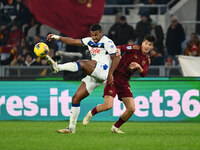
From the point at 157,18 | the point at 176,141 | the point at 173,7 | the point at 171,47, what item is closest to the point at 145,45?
the point at 176,141

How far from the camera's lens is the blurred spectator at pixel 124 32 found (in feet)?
60.3

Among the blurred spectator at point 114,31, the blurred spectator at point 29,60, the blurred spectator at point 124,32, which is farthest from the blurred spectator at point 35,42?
the blurred spectator at point 124,32

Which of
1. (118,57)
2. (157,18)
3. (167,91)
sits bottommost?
(167,91)

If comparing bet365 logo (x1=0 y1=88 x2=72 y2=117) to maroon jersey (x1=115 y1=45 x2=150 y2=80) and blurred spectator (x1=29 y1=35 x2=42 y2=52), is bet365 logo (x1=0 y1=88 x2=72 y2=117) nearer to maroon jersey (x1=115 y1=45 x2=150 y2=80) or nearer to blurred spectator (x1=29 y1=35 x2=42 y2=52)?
blurred spectator (x1=29 y1=35 x2=42 y2=52)

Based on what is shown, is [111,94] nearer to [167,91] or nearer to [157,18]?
[167,91]

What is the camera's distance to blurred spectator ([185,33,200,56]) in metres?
17.5

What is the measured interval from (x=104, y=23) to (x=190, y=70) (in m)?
4.66

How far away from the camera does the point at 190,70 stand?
16688mm

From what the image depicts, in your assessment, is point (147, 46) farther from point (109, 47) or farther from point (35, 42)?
point (35, 42)

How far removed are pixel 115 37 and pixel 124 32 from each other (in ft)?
1.36

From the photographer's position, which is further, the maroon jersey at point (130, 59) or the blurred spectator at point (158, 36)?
the blurred spectator at point (158, 36)

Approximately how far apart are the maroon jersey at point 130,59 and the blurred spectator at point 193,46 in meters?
7.40

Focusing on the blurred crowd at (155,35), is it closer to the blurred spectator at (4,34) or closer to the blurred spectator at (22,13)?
the blurred spectator at (22,13)

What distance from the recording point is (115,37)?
18.3 metres
